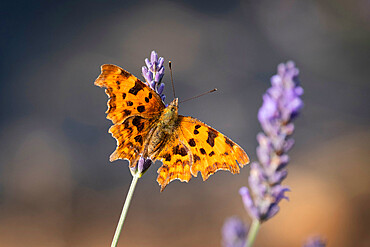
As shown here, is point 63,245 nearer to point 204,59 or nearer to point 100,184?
point 100,184

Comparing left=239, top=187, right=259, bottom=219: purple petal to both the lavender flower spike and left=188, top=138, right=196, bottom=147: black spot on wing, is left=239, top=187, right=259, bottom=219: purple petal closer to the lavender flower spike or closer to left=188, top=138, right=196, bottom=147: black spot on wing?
the lavender flower spike

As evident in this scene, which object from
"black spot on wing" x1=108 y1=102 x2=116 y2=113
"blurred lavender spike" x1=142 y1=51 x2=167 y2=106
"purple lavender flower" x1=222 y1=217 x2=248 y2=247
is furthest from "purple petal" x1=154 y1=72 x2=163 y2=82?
"purple lavender flower" x1=222 y1=217 x2=248 y2=247

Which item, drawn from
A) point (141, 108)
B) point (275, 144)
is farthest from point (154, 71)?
point (275, 144)

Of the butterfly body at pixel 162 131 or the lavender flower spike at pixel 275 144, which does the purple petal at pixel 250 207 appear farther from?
the butterfly body at pixel 162 131

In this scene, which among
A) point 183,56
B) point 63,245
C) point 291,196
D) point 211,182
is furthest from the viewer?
point 183,56

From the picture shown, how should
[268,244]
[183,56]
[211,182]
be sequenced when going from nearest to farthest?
[268,244] < [211,182] < [183,56]

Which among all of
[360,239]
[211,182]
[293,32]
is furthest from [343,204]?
[293,32]

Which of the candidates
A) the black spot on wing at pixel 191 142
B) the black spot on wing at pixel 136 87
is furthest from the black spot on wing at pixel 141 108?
the black spot on wing at pixel 191 142

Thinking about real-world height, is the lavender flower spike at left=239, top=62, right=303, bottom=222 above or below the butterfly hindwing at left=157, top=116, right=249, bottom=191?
below
